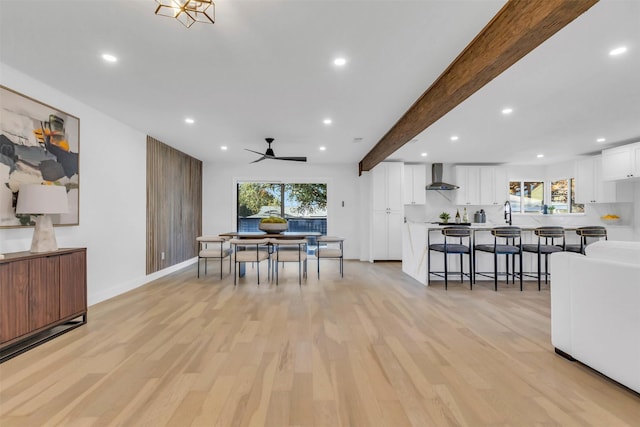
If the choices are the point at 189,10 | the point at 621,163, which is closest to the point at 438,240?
the point at 621,163

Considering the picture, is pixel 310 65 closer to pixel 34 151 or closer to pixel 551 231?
pixel 34 151

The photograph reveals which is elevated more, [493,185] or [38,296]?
[493,185]

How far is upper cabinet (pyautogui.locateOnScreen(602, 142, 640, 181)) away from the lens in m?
5.02

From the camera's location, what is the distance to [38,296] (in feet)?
8.21

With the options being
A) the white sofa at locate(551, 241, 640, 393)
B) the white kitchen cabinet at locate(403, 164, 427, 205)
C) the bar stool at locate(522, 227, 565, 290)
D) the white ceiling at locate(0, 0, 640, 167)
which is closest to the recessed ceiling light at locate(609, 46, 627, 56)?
the white ceiling at locate(0, 0, 640, 167)

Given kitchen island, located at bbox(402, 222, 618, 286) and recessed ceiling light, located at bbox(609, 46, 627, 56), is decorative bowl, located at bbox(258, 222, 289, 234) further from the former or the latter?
recessed ceiling light, located at bbox(609, 46, 627, 56)

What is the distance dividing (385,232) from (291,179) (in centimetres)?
275

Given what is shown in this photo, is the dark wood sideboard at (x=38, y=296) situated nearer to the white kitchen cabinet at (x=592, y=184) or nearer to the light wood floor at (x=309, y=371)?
the light wood floor at (x=309, y=371)

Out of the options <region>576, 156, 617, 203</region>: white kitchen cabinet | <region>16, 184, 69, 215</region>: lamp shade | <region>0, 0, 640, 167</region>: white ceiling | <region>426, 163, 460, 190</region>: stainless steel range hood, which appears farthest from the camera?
<region>426, 163, 460, 190</region>: stainless steel range hood

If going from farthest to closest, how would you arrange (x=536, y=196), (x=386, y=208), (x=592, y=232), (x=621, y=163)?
1. (x=536, y=196)
2. (x=386, y=208)
3. (x=621, y=163)
4. (x=592, y=232)

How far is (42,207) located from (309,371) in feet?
9.11

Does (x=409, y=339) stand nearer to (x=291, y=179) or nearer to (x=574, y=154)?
(x=291, y=179)

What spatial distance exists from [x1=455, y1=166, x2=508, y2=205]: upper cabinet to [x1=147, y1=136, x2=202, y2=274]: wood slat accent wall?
6.49 metres

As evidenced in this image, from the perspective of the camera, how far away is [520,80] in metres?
2.87
